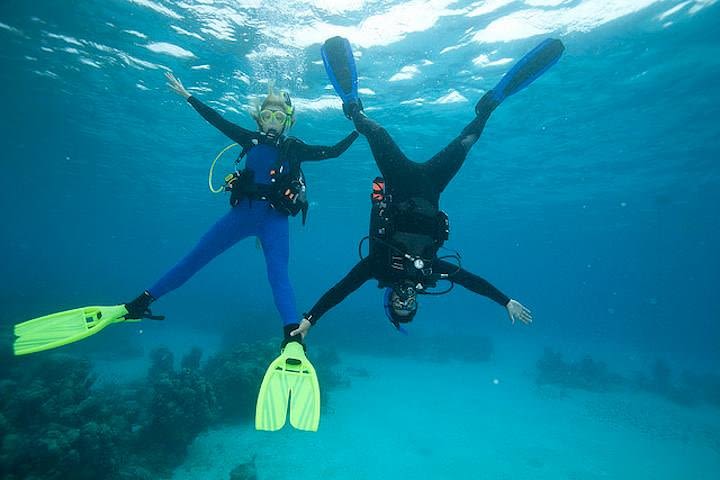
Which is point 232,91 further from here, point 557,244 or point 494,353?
point 557,244

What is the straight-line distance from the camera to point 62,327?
4816 millimetres

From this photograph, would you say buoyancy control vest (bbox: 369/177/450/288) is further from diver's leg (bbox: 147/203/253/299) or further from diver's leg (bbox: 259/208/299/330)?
→ diver's leg (bbox: 147/203/253/299)

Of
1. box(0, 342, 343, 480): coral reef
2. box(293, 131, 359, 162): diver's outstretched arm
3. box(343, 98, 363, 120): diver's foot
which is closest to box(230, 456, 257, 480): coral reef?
box(0, 342, 343, 480): coral reef

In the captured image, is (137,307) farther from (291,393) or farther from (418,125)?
(418,125)

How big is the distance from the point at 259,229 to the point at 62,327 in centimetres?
288

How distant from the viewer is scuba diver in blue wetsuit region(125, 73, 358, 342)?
519 centimetres

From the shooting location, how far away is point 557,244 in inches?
2894

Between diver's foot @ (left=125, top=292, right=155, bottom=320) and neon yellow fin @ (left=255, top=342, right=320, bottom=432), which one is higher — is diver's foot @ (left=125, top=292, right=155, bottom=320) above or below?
above

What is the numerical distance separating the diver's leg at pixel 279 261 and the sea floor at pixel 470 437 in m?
7.12

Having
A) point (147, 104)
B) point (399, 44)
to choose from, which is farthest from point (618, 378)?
point (147, 104)

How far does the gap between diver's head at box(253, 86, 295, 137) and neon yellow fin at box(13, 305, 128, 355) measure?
11.7 feet

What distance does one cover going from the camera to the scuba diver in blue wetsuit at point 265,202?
5.19m

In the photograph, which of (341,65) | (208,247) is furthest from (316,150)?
(208,247)

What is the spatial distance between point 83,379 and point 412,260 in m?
11.0
